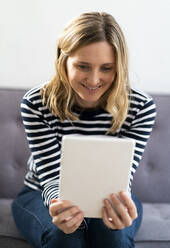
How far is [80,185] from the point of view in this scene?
906 millimetres

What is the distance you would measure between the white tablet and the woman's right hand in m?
0.01

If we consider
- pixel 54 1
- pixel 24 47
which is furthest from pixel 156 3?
pixel 24 47

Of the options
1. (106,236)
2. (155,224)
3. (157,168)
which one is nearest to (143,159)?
(157,168)

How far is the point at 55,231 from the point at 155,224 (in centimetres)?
39

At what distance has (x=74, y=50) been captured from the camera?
39.8 inches

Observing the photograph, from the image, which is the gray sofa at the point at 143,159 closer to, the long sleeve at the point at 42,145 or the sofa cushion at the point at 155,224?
the sofa cushion at the point at 155,224

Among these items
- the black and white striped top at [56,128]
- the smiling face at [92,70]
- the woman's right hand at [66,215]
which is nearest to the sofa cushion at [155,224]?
the black and white striped top at [56,128]

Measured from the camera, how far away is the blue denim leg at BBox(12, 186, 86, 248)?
98cm

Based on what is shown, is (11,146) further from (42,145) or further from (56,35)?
(56,35)

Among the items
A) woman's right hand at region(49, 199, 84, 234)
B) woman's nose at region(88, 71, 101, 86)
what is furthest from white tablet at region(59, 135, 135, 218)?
woman's nose at region(88, 71, 101, 86)

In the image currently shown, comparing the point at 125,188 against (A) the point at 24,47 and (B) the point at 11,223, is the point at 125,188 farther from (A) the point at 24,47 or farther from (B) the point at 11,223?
(A) the point at 24,47

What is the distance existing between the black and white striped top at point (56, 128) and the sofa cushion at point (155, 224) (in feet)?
0.65

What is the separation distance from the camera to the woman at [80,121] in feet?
3.20

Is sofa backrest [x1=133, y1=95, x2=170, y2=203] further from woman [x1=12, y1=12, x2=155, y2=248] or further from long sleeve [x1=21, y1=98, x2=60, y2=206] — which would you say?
long sleeve [x1=21, y1=98, x2=60, y2=206]
